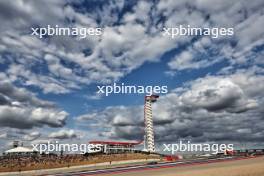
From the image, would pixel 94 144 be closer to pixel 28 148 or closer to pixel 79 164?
pixel 28 148

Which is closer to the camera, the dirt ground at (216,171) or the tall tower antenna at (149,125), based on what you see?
the dirt ground at (216,171)

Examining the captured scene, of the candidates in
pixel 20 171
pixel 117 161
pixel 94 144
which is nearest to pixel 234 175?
pixel 20 171

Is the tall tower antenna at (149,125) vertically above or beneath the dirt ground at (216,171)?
above

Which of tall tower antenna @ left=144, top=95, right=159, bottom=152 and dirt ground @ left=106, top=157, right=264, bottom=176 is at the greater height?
tall tower antenna @ left=144, top=95, right=159, bottom=152

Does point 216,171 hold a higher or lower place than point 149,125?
lower

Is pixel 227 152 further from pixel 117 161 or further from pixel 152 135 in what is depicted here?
pixel 117 161

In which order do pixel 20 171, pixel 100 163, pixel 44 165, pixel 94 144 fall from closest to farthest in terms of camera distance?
pixel 20 171 → pixel 44 165 → pixel 100 163 → pixel 94 144

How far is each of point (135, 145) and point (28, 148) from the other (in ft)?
132

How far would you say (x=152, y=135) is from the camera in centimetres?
12800

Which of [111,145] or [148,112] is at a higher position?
[148,112]

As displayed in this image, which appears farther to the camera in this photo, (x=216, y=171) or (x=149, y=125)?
(x=149, y=125)

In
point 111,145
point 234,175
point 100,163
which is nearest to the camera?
point 234,175

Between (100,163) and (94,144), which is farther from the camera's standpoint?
(94,144)

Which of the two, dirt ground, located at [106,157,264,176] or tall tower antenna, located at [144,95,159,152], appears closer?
dirt ground, located at [106,157,264,176]
